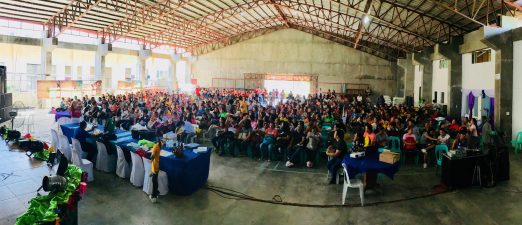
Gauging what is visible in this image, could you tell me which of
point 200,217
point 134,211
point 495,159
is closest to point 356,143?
point 495,159

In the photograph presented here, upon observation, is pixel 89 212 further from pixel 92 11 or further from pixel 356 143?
pixel 92 11

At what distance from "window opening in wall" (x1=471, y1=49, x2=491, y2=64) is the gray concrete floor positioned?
696 centimetres

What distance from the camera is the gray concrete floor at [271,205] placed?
4676 millimetres

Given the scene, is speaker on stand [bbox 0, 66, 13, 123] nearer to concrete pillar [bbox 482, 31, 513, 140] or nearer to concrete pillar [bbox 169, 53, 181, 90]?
concrete pillar [bbox 169, 53, 181, 90]

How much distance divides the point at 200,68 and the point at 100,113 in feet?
59.9

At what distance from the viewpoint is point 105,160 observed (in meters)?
6.66

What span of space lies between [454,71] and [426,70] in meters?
3.74

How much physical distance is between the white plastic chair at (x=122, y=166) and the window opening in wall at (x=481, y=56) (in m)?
13.1

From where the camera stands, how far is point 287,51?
2638 centimetres

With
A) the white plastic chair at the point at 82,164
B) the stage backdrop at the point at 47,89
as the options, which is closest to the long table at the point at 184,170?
the white plastic chair at the point at 82,164

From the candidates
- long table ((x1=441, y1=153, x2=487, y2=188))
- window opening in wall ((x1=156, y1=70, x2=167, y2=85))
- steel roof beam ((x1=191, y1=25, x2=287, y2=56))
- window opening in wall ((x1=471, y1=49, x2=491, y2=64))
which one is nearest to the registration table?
long table ((x1=441, y1=153, x2=487, y2=188))

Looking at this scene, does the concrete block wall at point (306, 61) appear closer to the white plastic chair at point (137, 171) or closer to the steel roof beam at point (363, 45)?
the steel roof beam at point (363, 45)

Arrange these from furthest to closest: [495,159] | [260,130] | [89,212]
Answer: [260,130], [495,159], [89,212]

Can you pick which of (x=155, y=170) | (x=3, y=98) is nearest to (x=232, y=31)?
(x=3, y=98)
